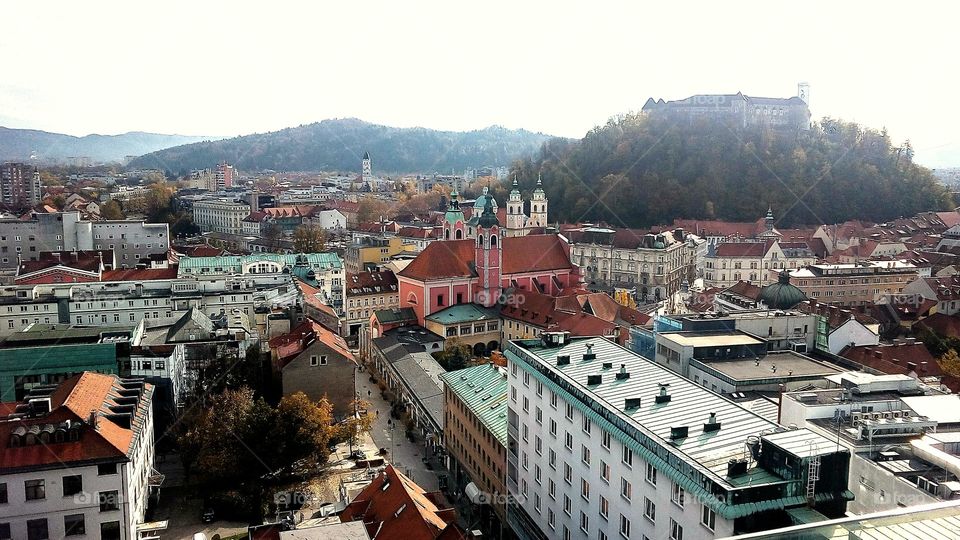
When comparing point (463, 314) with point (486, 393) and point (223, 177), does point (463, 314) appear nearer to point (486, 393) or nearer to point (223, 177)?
point (486, 393)

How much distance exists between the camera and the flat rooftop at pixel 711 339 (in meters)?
29.4

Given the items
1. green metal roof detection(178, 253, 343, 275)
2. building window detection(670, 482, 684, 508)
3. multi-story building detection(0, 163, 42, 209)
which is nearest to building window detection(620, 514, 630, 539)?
building window detection(670, 482, 684, 508)

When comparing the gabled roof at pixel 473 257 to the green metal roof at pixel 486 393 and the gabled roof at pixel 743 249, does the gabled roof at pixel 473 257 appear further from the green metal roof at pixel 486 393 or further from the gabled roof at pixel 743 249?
the green metal roof at pixel 486 393

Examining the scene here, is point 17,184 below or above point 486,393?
above

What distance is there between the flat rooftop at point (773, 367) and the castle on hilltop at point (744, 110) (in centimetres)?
8072

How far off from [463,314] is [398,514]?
1151 inches

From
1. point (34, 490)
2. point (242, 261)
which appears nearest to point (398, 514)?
point (34, 490)

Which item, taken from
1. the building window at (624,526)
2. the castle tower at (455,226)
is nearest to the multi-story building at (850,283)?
the castle tower at (455,226)

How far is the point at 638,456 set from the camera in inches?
693

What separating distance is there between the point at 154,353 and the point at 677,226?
6136 centimetres

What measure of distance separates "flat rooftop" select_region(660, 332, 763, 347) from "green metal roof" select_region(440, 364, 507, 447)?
6.77m

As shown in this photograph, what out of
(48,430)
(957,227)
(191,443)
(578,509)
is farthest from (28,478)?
(957,227)

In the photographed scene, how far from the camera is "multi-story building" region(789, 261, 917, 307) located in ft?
172

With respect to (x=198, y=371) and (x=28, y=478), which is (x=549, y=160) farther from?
(x=28, y=478)
